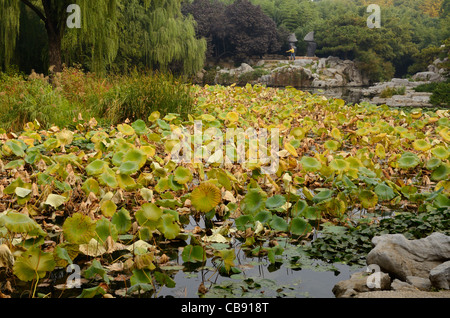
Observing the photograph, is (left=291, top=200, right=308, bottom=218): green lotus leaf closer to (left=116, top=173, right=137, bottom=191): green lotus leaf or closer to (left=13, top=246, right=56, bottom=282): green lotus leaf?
(left=116, top=173, right=137, bottom=191): green lotus leaf

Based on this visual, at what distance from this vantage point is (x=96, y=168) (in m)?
2.64

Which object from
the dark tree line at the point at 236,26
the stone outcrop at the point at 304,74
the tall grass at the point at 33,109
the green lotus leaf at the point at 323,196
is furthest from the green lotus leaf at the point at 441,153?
the dark tree line at the point at 236,26

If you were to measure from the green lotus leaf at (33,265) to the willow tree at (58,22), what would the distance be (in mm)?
6774

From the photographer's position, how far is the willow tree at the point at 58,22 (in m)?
7.82

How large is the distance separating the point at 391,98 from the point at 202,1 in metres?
16.9

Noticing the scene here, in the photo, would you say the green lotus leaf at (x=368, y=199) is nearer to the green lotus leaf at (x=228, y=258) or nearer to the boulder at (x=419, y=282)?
the boulder at (x=419, y=282)

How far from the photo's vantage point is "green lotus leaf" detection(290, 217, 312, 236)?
2178 mm

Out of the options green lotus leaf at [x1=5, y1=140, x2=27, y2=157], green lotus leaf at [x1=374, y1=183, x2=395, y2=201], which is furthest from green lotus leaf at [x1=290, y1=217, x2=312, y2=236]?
green lotus leaf at [x1=5, y1=140, x2=27, y2=157]

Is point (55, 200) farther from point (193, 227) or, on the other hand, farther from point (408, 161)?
point (408, 161)

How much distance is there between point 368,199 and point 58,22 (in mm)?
7693

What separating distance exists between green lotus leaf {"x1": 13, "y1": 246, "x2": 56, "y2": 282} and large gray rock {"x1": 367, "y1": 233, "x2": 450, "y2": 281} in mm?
1290

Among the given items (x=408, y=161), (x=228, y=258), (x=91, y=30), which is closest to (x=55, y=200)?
(x=228, y=258)

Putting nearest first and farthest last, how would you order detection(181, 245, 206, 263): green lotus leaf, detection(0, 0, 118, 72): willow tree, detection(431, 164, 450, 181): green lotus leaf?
detection(181, 245, 206, 263): green lotus leaf, detection(431, 164, 450, 181): green lotus leaf, detection(0, 0, 118, 72): willow tree
